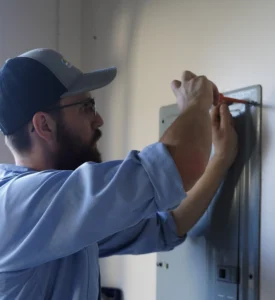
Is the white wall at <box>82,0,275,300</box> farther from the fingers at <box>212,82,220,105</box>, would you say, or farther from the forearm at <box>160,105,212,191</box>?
the forearm at <box>160,105,212,191</box>

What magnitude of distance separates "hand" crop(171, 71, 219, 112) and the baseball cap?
9.6 inches

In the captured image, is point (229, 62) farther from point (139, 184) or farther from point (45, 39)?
point (45, 39)

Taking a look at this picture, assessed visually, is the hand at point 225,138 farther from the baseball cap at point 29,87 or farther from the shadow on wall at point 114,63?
the shadow on wall at point 114,63

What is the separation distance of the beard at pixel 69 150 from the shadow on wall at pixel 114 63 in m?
0.51

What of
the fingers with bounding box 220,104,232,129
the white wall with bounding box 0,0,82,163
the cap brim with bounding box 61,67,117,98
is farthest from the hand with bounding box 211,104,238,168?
the white wall with bounding box 0,0,82,163

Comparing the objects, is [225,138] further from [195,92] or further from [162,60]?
[162,60]

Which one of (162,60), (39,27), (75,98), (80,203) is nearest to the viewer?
(80,203)

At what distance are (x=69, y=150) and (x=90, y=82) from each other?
0.58ft

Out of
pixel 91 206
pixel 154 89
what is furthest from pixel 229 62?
pixel 91 206

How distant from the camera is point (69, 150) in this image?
3.60 feet

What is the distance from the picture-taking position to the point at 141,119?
1560 mm

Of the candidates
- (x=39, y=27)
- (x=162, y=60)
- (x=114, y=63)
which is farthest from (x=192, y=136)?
(x=39, y=27)

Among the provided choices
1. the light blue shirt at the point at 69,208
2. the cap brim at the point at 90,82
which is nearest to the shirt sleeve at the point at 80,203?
the light blue shirt at the point at 69,208

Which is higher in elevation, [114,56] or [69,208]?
[114,56]
